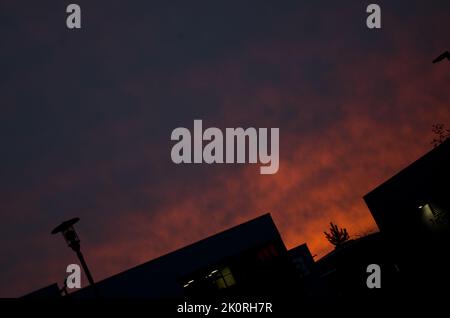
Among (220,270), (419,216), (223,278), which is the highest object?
(220,270)

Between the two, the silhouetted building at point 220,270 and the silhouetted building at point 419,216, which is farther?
the silhouetted building at point 220,270

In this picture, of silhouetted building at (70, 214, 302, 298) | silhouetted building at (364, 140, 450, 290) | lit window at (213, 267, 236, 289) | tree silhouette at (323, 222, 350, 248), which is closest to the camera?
silhouetted building at (364, 140, 450, 290)

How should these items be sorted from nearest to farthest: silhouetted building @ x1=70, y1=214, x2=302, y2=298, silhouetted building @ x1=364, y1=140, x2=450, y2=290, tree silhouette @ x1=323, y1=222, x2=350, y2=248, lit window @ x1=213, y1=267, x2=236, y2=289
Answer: silhouetted building @ x1=364, y1=140, x2=450, y2=290, silhouetted building @ x1=70, y1=214, x2=302, y2=298, lit window @ x1=213, y1=267, x2=236, y2=289, tree silhouette @ x1=323, y1=222, x2=350, y2=248

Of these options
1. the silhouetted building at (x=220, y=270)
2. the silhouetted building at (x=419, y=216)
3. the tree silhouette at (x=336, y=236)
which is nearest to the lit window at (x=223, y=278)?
the silhouetted building at (x=220, y=270)

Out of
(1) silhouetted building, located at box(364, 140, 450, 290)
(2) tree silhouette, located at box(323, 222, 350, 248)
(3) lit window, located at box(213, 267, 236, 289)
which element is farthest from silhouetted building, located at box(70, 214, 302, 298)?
(2) tree silhouette, located at box(323, 222, 350, 248)

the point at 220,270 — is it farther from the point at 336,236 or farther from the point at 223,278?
the point at 336,236

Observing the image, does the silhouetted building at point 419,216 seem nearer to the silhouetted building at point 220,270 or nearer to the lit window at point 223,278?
the silhouetted building at point 220,270

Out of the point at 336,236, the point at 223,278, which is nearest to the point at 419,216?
the point at 223,278

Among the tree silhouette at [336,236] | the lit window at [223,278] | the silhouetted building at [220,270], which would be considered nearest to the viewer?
the silhouetted building at [220,270]

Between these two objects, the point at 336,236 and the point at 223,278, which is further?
the point at 336,236

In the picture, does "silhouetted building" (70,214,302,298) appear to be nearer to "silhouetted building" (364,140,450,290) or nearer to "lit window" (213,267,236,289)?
"lit window" (213,267,236,289)

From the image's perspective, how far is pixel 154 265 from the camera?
105 ft
